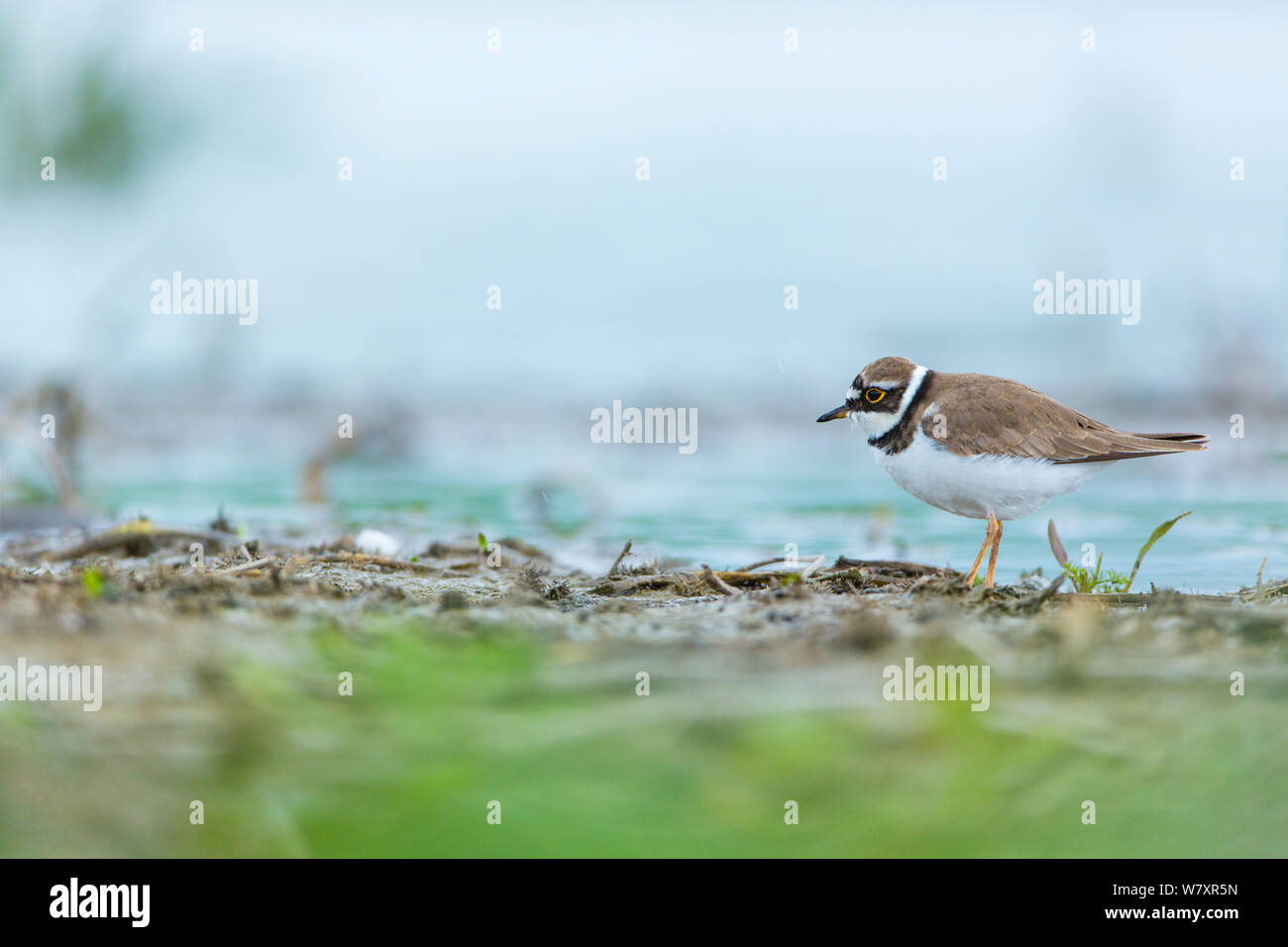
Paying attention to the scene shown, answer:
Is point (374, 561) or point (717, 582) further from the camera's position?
point (374, 561)

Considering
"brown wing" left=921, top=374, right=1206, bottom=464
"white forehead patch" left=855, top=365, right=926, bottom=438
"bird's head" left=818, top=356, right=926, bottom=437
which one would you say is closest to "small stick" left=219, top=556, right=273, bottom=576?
"bird's head" left=818, top=356, right=926, bottom=437

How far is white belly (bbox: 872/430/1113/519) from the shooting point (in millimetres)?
5539

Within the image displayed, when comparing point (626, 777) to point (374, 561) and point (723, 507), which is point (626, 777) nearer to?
point (374, 561)

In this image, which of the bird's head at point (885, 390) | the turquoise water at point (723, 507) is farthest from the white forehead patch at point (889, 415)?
the turquoise water at point (723, 507)

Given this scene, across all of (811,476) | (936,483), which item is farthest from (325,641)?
(811,476)

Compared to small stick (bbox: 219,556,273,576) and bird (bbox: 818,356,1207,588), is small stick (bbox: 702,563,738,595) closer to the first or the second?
bird (bbox: 818,356,1207,588)

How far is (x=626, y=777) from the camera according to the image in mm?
2637

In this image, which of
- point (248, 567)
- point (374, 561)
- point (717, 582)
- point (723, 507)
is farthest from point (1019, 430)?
point (723, 507)

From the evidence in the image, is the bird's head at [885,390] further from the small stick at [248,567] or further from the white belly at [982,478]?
the small stick at [248,567]

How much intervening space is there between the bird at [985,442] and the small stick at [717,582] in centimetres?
126

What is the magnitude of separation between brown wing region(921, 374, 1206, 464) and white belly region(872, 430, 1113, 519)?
53mm

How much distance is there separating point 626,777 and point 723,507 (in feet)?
23.8

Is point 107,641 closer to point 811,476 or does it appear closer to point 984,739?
point 984,739

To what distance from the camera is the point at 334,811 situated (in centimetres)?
255
